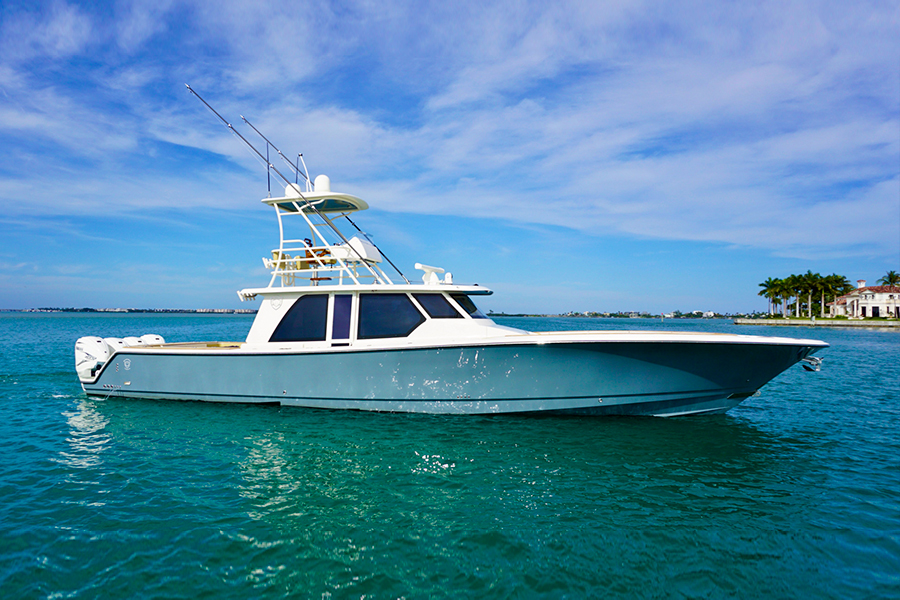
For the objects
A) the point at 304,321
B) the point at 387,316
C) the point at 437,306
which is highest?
the point at 437,306

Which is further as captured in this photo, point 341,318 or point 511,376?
point 341,318

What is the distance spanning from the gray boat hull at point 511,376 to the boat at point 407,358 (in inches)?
0.7

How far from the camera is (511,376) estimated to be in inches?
266

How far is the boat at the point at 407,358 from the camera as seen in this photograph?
21.4ft

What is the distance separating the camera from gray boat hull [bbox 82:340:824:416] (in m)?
6.48

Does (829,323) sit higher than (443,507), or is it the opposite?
(829,323)

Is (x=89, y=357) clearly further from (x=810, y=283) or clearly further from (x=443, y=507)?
(x=810, y=283)

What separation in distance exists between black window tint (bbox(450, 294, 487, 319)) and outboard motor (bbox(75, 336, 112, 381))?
24.2ft

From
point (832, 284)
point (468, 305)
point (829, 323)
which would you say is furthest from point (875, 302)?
point (468, 305)

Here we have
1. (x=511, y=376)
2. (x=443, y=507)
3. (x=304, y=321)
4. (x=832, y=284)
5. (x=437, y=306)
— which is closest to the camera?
(x=443, y=507)

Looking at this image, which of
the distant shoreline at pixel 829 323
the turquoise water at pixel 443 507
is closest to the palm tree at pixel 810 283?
the distant shoreline at pixel 829 323

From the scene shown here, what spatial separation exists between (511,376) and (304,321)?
3.83 meters

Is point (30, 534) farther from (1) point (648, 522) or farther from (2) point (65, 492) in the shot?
(1) point (648, 522)

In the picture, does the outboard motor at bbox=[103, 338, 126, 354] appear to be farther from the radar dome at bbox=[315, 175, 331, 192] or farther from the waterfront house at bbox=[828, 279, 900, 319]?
the waterfront house at bbox=[828, 279, 900, 319]
